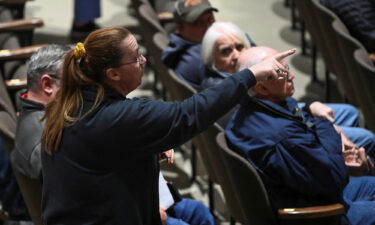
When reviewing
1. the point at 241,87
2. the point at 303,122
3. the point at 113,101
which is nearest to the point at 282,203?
the point at 303,122

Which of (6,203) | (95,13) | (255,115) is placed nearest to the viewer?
(255,115)

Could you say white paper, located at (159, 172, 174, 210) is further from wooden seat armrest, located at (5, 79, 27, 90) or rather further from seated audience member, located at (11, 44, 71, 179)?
wooden seat armrest, located at (5, 79, 27, 90)

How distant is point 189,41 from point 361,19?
85 centimetres

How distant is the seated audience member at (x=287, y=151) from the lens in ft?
7.44

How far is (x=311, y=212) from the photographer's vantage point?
2.21m

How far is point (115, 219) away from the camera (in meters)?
1.88

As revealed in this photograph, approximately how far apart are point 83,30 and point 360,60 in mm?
2644

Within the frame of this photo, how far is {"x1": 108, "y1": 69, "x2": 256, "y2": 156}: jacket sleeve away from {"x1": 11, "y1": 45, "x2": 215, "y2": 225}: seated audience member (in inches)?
20.1

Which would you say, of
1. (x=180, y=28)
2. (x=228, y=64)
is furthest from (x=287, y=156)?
(x=180, y=28)

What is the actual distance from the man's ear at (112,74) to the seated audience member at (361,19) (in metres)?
1.94

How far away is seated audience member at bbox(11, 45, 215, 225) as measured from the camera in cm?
233

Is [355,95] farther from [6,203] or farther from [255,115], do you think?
[6,203]

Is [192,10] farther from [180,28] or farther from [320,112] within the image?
[320,112]

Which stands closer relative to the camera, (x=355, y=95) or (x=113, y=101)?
(x=113, y=101)
